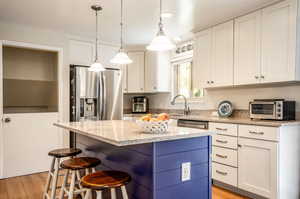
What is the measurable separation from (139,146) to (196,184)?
57 centimetres

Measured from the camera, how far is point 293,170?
8.27ft

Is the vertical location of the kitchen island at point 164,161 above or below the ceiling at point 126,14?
below

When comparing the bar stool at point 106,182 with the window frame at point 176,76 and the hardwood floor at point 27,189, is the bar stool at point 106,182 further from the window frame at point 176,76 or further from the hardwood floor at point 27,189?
the window frame at point 176,76

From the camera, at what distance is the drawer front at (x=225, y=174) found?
2.84 m

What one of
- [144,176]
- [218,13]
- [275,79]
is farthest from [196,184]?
[218,13]

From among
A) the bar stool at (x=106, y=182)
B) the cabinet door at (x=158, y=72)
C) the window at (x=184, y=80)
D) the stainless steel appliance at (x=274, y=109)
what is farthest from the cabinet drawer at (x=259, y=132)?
the cabinet door at (x=158, y=72)

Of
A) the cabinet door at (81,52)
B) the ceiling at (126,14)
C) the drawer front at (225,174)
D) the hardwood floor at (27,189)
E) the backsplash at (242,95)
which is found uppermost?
the ceiling at (126,14)

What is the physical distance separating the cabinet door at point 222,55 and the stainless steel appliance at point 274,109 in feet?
1.90

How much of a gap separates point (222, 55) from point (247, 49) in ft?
1.39

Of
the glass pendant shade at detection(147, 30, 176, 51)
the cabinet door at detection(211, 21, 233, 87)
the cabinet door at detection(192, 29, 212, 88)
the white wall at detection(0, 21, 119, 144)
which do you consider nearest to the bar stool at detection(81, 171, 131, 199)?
the glass pendant shade at detection(147, 30, 176, 51)

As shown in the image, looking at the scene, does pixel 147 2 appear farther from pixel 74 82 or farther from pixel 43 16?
pixel 74 82

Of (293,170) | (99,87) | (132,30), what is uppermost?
(132,30)

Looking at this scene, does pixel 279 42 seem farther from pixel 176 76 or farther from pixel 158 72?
pixel 158 72

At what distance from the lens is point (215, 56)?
3496 millimetres
